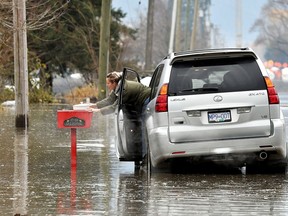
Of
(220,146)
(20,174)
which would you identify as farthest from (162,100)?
(20,174)

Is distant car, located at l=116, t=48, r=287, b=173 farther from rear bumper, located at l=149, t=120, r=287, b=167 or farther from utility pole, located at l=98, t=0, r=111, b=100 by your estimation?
utility pole, located at l=98, t=0, r=111, b=100

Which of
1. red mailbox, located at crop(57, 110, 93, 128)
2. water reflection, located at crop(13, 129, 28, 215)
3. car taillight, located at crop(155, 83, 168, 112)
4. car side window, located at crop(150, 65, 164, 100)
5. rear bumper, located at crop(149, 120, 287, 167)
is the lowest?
water reflection, located at crop(13, 129, 28, 215)

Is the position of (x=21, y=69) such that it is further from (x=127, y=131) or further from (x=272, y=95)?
(x=272, y=95)

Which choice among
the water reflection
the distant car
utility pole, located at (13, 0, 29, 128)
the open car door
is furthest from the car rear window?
utility pole, located at (13, 0, 29, 128)

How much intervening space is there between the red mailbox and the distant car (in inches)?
51.4

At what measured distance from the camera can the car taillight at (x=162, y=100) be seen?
14120 mm

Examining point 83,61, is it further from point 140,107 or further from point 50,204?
point 50,204

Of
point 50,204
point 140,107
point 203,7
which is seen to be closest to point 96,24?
point 140,107

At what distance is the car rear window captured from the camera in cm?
1419

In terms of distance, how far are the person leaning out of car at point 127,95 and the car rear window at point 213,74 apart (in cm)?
103

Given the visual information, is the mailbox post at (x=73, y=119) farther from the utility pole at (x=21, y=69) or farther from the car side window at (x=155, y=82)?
the utility pole at (x=21, y=69)

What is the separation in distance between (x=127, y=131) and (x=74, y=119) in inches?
30.4

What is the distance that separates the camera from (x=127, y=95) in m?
15.2

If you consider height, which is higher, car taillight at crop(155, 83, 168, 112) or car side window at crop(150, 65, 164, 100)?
car side window at crop(150, 65, 164, 100)
